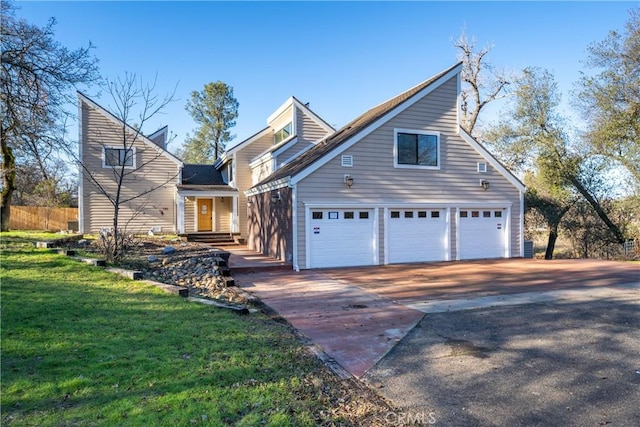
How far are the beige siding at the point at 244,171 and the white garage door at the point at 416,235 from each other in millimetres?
9390

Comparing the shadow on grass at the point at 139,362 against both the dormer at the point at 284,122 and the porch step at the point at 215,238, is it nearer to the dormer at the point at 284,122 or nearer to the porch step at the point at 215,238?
the porch step at the point at 215,238

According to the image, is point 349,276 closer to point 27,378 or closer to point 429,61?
point 27,378

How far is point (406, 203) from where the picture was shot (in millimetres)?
13812

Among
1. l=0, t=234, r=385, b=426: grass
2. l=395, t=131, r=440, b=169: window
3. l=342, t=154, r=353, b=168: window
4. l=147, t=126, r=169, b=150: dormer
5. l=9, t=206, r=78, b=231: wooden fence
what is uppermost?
l=147, t=126, r=169, b=150: dormer

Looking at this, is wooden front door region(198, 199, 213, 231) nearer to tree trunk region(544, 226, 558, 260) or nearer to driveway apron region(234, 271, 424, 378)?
driveway apron region(234, 271, 424, 378)

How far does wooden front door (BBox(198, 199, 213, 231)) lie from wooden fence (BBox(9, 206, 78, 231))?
1134 centimetres

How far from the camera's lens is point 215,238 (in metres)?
20.1

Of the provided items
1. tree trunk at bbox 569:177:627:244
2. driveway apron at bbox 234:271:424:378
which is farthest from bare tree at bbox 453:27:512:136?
driveway apron at bbox 234:271:424:378

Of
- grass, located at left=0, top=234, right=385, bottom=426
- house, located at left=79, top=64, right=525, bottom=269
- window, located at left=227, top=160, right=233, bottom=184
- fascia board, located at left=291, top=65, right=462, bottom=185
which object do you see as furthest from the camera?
window, located at left=227, top=160, right=233, bottom=184

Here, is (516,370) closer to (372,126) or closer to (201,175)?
(372,126)

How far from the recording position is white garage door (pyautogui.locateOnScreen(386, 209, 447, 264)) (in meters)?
13.7

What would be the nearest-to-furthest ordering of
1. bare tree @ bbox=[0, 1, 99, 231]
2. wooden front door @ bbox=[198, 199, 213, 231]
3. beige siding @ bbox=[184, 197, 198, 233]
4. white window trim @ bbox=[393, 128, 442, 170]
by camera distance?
bare tree @ bbox=[0, 1, 99, 231] → white window trim @ bbox=[393, 128, 442, 170] → beige siding @ bbox=[184, 197, 198, 233] → wooden front door @ bbox=[198, 199, 213, 231]

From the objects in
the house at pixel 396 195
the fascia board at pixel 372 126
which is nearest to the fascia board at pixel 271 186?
the house at pixel 396 195

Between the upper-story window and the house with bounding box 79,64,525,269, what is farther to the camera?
the upper-story window
